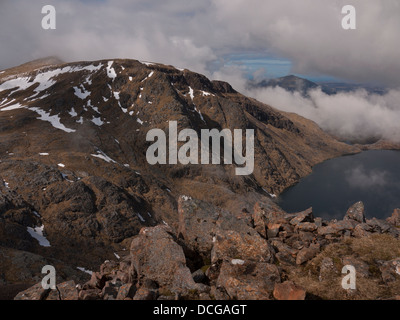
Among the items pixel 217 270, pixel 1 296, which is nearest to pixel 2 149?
pixel 1 296

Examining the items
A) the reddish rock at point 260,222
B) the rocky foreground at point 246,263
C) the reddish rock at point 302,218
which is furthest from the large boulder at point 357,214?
the reddish rock at point 260,222

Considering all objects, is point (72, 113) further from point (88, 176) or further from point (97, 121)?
point (88, 176)

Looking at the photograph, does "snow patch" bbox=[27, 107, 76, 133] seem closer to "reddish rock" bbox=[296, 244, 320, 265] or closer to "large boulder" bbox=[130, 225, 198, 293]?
"large boulder" bbox=[130, 225, 198, 293]

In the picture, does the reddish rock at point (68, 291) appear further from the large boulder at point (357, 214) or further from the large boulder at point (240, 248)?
the large boulder at point (357, 214)

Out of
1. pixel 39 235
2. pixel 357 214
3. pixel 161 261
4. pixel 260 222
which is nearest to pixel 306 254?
pixel 260 222

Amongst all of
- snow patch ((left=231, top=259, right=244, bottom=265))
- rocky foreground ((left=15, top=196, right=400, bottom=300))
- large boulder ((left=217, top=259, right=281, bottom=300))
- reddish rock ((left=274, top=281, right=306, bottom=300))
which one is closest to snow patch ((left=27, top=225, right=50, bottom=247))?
→ rocky foreground ((left=15, top=196, right=400, bottom=300))

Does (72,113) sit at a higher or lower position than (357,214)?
higher
